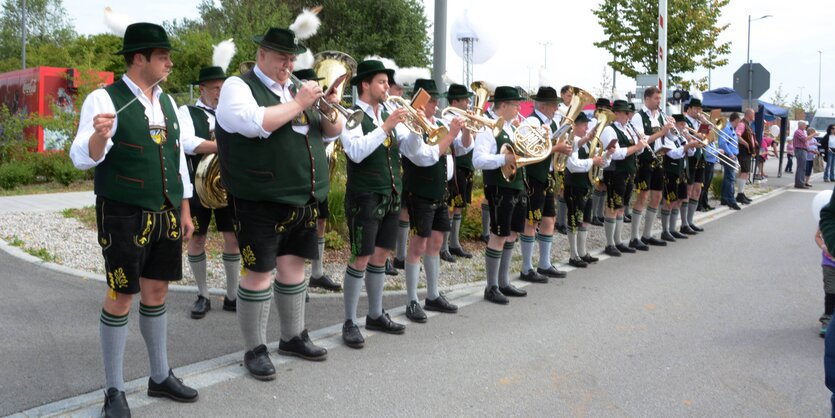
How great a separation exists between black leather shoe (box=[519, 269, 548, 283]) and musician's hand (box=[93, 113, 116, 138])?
5.19m

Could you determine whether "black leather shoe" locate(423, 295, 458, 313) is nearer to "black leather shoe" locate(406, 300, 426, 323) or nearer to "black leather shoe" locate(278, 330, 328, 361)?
"black leather shoe" locate(406, 300, 426, 323)

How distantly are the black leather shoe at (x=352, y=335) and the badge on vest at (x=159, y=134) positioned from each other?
6.79ft

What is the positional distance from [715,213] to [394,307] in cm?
979

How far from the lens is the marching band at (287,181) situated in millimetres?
3859

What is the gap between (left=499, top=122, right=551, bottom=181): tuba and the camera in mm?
6676

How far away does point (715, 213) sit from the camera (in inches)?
567

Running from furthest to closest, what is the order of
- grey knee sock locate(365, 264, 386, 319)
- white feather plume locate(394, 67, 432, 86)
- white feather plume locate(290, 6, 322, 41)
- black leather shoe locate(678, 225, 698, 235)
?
black leather shoe locate(678, 225, 698, 235), white feather plume locate(394, 67, 432, 86), grey knee sock locate(365, 264, 386, 319), white feather plume locate(290, 6, 322, 41)

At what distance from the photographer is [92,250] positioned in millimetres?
8555

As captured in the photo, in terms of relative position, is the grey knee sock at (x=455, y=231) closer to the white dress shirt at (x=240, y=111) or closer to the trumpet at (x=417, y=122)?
the trumpet at (x=417, y=122)

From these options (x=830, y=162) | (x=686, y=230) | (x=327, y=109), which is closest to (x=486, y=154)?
(x=327, y=109)

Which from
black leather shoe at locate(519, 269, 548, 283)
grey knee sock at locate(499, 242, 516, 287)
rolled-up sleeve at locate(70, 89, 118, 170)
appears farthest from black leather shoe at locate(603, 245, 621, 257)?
rolled-up sleeve at locate(70, 89, 118, 170)

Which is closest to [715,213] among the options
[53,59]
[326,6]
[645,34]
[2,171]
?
[645,34]

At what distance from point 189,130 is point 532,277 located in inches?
163

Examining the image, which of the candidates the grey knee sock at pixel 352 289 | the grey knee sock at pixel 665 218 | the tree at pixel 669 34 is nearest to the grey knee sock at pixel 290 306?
the grey knee sock at pixel 352 289
